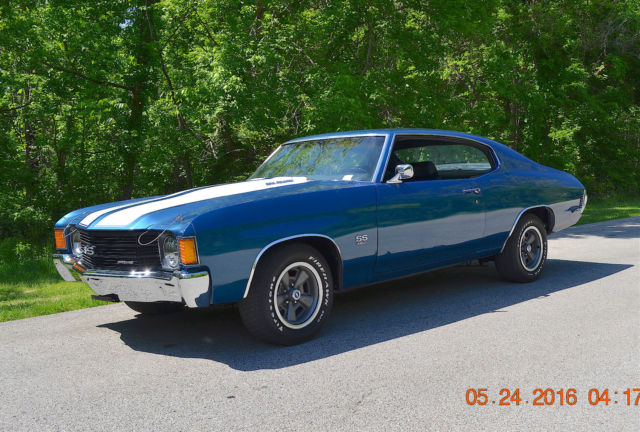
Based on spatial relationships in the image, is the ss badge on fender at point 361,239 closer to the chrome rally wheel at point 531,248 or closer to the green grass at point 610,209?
the chrome rally wheel at point 531,248

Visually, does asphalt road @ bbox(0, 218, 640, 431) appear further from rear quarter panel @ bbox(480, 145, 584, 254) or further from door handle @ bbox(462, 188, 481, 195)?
door handle @ bbox(462, 188, 481, 195)

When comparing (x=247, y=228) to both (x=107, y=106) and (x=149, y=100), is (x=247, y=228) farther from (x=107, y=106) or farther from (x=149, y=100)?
(x=149, y=100)

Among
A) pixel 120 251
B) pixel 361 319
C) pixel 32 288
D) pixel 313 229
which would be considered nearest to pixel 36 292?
pixel 32 288

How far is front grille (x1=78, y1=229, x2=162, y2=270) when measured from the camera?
4.58 m

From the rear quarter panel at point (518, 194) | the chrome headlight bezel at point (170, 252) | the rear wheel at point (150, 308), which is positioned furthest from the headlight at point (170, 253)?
the rear quarter panel at point (518, 194)

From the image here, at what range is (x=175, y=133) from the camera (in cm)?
1389

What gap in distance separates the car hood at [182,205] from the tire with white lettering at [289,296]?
1.70ft

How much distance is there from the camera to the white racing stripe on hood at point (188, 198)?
484cm

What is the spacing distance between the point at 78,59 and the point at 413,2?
7.62 metres

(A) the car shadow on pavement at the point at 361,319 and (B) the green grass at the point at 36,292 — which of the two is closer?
(A) the car shadow on pavement at the point at 361,319

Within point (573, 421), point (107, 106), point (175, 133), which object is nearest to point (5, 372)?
point (573, 421)

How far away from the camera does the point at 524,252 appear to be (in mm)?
7000

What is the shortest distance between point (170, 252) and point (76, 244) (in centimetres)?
135
